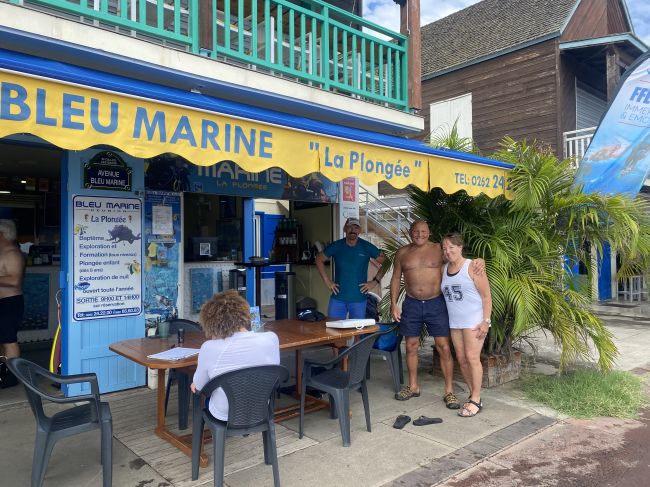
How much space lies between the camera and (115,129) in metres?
2.96

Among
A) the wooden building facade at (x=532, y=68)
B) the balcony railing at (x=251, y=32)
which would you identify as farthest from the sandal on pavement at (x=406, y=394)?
the wooden building facade at (x=532, y=68)

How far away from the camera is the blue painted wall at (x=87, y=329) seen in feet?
15.1

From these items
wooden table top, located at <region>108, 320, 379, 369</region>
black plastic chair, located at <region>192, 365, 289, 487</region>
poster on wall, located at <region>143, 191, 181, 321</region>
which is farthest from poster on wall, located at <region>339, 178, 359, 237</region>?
black plastic chair, located at <region>192, 365, 289, 487</region>

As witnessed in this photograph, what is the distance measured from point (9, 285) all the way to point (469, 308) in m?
4.50

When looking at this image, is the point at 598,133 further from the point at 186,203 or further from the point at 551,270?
the point at 186,203

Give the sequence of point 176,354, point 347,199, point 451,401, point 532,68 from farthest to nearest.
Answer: point 532,68 < point 347,199 < point 451,401 < point 176,354

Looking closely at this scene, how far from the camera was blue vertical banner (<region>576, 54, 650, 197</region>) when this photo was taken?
241 inches

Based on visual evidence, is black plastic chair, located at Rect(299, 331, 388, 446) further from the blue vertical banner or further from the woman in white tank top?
the blue vertical banner

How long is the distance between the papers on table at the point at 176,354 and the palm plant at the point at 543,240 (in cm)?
304

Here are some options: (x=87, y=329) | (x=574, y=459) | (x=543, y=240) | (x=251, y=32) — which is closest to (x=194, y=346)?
(x=87, y=329)

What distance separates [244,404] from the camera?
2.86 metres

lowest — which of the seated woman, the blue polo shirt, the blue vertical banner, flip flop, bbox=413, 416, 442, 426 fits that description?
flip flop, bbox=413, 416, 442, 426

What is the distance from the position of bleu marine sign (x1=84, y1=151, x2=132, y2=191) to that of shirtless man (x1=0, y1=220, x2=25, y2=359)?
1.09 m

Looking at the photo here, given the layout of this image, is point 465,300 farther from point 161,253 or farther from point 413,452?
point 161,253
